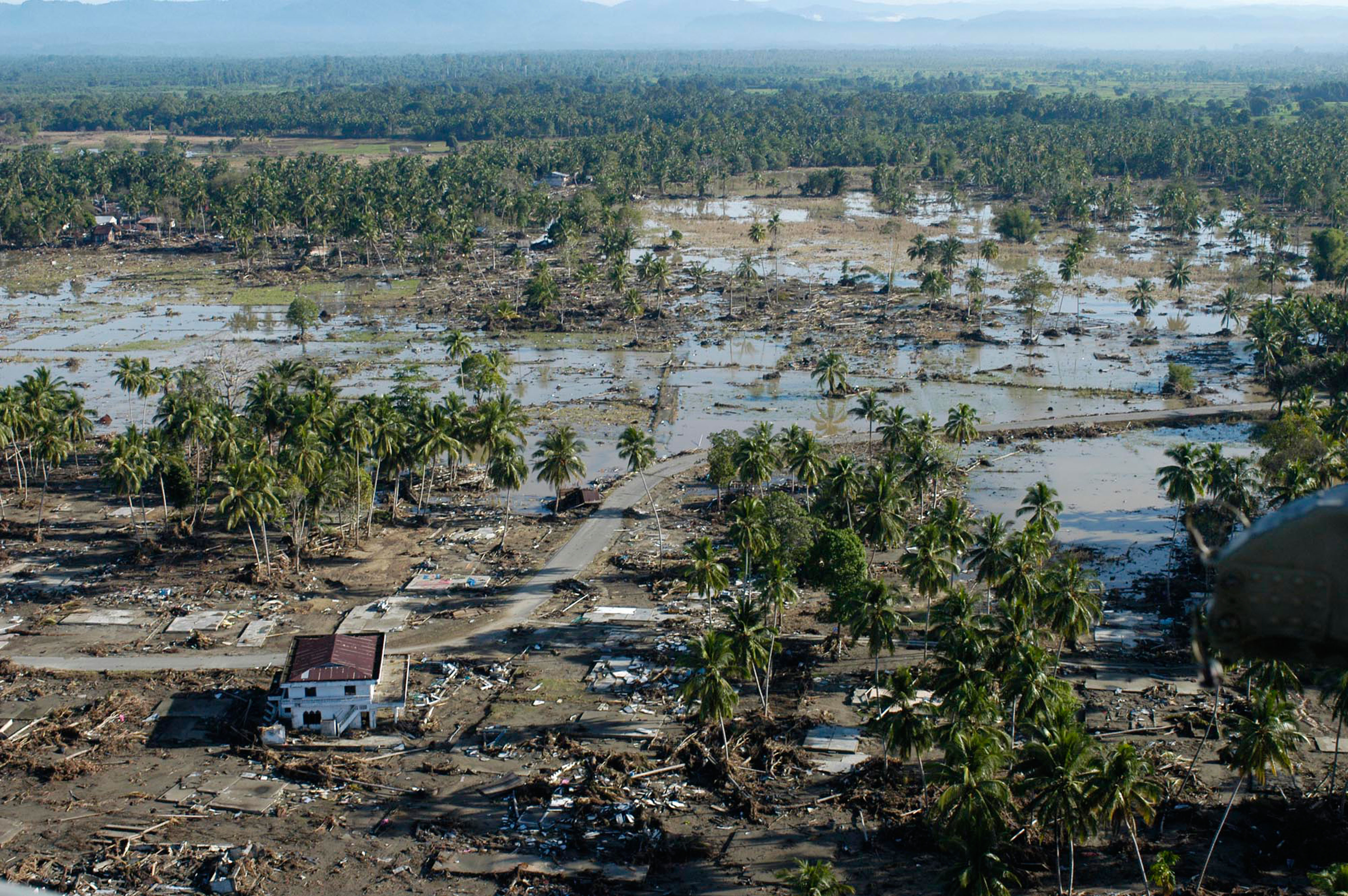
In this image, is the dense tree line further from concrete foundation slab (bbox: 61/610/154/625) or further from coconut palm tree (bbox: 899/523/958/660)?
coconut palm tree (bbox: 899/523/958/660)

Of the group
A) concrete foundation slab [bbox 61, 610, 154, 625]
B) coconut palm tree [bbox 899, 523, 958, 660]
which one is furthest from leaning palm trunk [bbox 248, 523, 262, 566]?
coconut palm tree [bbox 899, 523, 958, 660]

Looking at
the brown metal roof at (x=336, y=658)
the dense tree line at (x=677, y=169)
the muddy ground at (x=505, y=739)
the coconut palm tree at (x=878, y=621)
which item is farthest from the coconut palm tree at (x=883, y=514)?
the dense tree line at (x=677, y=169)

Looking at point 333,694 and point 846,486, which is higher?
Answer: point 846,486

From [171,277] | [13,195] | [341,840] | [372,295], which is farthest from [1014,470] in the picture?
[13,195]

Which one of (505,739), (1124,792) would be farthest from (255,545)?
(1124,792)

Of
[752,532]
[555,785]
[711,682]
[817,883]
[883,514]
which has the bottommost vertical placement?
[555,785]

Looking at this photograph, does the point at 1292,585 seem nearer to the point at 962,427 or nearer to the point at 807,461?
the point at 807,461
